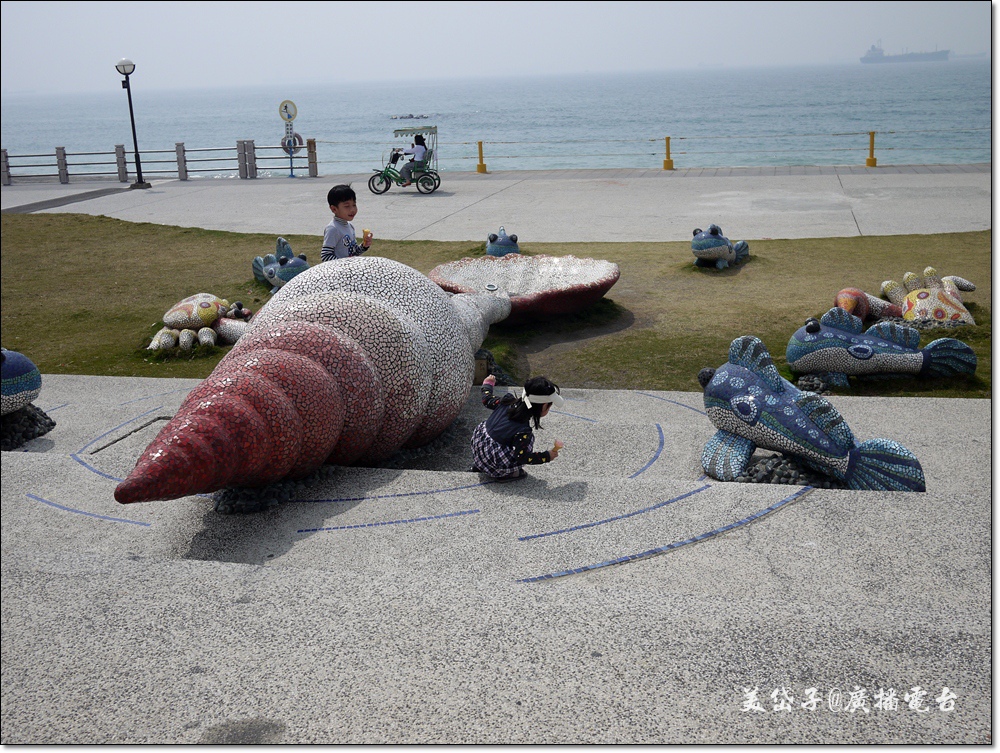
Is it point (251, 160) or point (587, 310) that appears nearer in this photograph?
point (587, 310)

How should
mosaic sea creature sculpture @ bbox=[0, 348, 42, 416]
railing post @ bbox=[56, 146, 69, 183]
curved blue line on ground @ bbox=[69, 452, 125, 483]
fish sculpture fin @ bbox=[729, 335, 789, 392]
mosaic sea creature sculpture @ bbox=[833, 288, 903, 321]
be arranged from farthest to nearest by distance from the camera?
railing post @ bbox=[56, 146, 69, 183] → mosaic sea creature sculpture @ bbox=[833, 288, 903, 321] → mosaic sea creature sculpture @ bbox=[0, 348, 42, 416] → fish sculpture fin @ bbox=[729, 335, 789, 392] → curved blue line on ground @ bbox=[69, 452, 125, 483]

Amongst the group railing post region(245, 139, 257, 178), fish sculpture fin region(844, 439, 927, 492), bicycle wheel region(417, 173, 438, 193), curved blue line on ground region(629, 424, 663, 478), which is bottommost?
curved blue line on ground region(629, 424, 663, 478)

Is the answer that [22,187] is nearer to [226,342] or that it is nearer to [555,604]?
[226,342]

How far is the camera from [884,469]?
527 centimetres

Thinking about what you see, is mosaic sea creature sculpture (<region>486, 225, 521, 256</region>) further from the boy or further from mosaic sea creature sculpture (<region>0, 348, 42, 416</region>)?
mosaic sea creature sculpture (<region>0, 348, 42, 416</region>)

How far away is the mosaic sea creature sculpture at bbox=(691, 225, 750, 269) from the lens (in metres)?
11.4

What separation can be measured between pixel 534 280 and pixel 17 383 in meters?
5.76

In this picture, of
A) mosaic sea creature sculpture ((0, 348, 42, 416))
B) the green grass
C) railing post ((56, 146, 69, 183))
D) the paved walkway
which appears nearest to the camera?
the paved walkway

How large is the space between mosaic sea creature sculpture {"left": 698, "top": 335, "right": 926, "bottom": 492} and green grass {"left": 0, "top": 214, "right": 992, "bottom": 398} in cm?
217

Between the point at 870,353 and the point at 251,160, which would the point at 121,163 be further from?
the point at 870,353

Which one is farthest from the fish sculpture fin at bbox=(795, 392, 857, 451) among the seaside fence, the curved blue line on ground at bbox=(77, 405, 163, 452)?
the seaside fence

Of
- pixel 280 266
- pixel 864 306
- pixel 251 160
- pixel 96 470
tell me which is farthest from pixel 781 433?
pixel 251 160

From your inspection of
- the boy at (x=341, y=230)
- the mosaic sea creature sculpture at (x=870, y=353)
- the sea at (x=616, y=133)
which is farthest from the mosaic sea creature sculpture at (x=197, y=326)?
the sea at (x=616, y=133)

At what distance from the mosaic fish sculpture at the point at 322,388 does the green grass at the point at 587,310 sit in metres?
2.35
